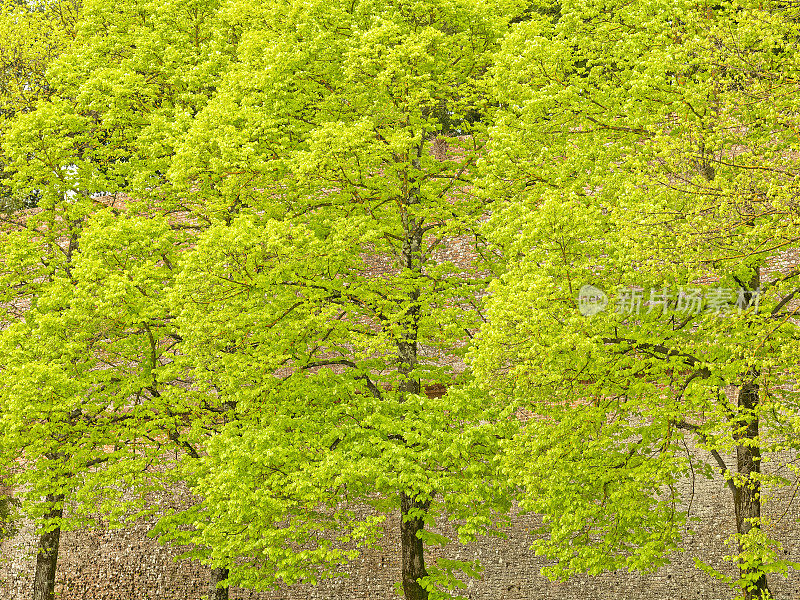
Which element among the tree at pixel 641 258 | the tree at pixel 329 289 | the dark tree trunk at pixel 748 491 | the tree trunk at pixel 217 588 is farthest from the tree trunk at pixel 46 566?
the dark tree trunk at pixel 748 491

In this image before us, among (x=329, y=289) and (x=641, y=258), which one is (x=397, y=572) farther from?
(x=641, y=258)

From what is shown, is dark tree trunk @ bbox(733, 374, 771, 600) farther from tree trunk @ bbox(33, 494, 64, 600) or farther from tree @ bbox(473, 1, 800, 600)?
tree trunk @ bbox(33, 494, 64, 600)

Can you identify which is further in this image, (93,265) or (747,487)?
(93,265)

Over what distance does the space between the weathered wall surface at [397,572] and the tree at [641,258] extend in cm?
461

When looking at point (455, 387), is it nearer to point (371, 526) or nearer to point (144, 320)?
point (371, 526)

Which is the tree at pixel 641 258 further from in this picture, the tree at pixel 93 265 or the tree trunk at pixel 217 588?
the tree at pixel 93 265

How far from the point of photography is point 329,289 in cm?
1600

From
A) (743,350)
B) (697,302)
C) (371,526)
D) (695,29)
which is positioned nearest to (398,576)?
(371,526)

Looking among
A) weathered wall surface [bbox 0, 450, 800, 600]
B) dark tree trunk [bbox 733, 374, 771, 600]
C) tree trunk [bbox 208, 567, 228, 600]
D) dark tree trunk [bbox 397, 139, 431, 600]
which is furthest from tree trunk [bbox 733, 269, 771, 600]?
tree trunk [bbox 208, 567, 228, 600]

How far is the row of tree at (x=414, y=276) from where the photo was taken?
12234mm

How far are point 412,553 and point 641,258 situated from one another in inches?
304

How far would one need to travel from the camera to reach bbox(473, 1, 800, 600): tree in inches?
444

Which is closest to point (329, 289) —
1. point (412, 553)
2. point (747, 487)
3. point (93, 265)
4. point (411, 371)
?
point (411, 371)

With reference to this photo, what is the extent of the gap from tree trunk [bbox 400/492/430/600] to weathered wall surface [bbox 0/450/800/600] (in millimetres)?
4564
